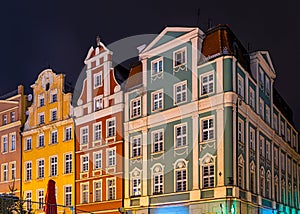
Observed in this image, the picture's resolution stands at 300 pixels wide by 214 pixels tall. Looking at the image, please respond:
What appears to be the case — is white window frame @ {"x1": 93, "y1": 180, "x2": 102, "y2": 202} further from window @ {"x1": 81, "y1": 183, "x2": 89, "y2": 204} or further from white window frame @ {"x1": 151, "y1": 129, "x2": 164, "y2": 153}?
white window frame @ {"x1": 151, "y1": 129, "x2": 164, "y2": 153}

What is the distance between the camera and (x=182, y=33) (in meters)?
38.5

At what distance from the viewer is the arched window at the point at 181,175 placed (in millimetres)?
36812

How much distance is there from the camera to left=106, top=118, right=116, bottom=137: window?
140 feet

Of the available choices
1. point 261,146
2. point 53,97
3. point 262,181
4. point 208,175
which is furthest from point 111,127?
point 262,181

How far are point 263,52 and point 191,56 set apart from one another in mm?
8216

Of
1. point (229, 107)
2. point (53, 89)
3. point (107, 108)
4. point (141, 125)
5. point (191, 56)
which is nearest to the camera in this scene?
point (229, 107)

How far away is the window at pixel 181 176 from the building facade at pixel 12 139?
1795cm

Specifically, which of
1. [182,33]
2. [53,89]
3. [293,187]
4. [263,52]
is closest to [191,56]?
[182,33]

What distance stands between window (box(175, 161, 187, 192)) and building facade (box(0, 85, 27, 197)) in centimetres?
1795

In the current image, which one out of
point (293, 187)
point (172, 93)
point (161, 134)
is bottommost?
point (293, 187)

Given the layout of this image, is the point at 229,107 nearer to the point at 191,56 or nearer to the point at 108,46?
the point at 191,56

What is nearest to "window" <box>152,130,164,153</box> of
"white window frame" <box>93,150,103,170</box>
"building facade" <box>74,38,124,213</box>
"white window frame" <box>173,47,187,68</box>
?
"building facade" <box>74,38,124,213</box>

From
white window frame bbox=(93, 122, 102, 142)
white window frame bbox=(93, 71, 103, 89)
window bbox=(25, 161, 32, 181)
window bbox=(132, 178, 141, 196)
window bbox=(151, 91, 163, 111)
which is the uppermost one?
white window frame bbox=(93, 71, 103, 89)

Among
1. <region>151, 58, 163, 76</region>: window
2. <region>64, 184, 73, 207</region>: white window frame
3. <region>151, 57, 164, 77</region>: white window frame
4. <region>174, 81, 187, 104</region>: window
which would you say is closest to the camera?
<region>174, 81, 187, 104</region>: window
